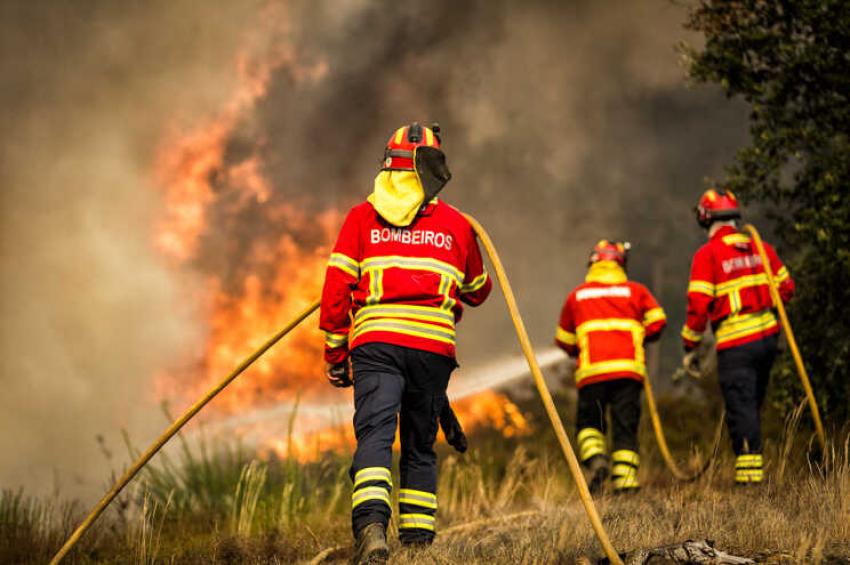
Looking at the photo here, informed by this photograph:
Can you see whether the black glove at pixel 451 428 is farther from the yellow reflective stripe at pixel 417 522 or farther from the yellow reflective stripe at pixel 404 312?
the yellow reflective stripe at pixel 404 312

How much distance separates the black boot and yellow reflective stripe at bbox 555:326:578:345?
4.28m

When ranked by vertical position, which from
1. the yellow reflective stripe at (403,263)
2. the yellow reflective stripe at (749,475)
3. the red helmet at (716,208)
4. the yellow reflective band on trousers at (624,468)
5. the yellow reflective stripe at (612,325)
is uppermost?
the red helmet at (716,208)

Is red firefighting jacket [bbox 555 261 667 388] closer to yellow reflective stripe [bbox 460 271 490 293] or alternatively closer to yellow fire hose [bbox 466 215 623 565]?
yellow reflective stripe [bbox 460 271 490 293]

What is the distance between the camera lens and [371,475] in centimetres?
445

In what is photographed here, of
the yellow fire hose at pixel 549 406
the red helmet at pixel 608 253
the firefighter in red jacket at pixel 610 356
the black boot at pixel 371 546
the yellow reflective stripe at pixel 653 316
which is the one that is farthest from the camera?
the red helmet at pixel 608 253

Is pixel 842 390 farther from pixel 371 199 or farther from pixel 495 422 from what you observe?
pixel 495 422

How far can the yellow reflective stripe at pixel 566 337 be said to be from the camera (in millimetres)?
8195

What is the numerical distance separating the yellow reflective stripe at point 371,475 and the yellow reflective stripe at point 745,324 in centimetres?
421

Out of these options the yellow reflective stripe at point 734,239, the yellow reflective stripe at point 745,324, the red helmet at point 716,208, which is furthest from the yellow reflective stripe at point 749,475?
the red helmet at point 716,208

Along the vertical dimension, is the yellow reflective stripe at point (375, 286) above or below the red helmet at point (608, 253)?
below

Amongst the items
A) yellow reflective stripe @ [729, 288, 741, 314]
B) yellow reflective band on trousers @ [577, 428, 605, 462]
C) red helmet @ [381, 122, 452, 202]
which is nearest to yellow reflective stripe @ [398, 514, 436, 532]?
red helmet @ [381, 122, 452, 202]

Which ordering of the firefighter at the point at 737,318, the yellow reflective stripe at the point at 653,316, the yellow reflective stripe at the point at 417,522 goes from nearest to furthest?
the yellow reflective stripe at the point at 417,522, the firefighter at the point at 737,318, the yellow reflective stripe at the point at 653,316

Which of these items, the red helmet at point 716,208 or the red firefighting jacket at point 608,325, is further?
the red helmet at point 716,208

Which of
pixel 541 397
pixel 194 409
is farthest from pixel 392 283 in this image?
pixel 194 409
